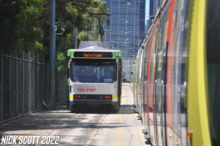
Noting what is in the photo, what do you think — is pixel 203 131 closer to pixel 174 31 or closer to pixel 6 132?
pixel 174 31

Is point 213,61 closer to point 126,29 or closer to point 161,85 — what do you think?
point 161,85

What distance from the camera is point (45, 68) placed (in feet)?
71.9

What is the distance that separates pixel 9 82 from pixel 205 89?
39.6 ft

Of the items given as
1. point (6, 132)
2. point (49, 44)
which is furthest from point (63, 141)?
point (49, 44)

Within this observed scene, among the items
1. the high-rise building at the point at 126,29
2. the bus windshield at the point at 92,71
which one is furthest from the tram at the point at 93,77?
the high-rise building at the point at 126,29

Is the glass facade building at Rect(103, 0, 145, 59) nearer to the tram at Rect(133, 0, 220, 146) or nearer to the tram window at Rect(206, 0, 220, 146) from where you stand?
the tram at Rect(133, 0, 220, 146)

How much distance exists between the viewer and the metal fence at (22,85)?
45.2ft

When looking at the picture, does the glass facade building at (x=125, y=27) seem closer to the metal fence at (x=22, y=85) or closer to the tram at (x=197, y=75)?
the metal fence at (x=22, y=85)

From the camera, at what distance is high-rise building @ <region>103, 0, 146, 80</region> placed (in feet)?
230

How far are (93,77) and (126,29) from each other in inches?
2356

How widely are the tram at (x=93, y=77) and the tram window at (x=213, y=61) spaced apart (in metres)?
14.2

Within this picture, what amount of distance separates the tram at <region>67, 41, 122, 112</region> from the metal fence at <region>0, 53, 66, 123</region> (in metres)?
2.05

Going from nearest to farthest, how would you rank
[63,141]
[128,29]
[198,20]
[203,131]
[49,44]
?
[203,131] < [198,20] < [63,141] < [49,44] < [128,29]

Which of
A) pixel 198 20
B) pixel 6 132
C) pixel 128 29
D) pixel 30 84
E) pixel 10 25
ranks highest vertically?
pixel 128 29
